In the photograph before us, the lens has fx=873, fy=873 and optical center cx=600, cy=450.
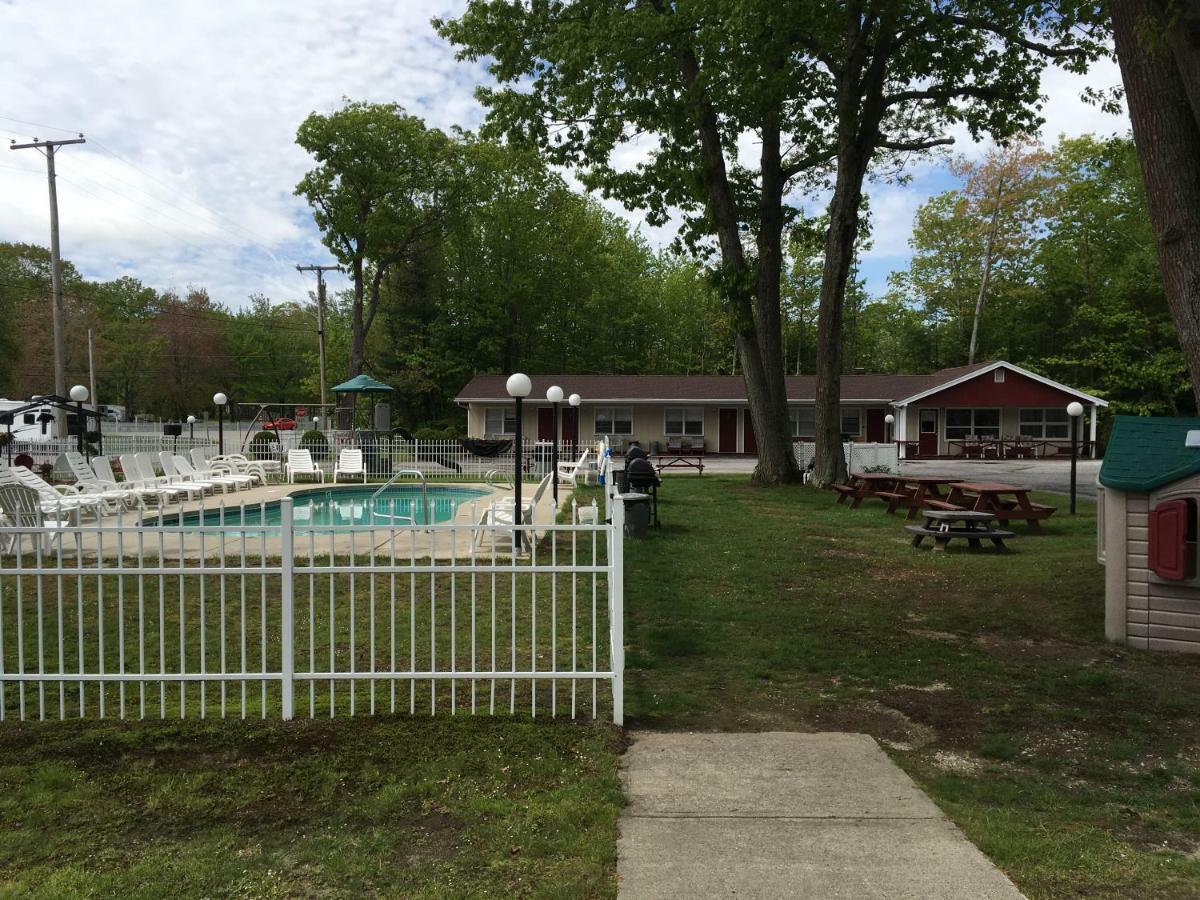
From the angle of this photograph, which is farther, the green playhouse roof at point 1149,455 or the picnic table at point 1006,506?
the picnic table at point 1006,506

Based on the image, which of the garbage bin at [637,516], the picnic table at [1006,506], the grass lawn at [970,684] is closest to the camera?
the grass lawn at [970,684]

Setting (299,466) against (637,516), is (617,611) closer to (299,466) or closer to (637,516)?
(637,516)

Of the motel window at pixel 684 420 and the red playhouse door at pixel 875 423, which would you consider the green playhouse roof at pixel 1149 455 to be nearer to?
the motel window at pixel 684 420

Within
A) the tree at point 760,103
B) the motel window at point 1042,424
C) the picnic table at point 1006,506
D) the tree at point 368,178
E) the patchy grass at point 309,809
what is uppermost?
the tree at point 368,178

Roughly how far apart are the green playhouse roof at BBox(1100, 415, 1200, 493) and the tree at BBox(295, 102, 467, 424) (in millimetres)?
36176

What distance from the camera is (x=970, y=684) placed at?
5637 millimetres

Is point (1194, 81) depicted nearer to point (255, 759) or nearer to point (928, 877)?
point (928, 877)

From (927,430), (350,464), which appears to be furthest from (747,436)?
(350,464)

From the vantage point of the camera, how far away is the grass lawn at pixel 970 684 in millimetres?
3469

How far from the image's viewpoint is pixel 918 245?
49125 millimetres

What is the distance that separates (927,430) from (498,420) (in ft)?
59.4

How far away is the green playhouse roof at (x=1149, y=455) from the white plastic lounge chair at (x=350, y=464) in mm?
17769

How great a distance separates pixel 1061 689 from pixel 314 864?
15.2ft

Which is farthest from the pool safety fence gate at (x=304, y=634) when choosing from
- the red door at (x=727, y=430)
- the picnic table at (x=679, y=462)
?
the red door at (x=727, y=430)
